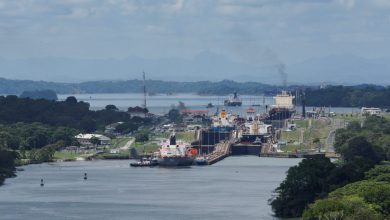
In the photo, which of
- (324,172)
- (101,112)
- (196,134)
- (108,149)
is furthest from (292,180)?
(101,112)

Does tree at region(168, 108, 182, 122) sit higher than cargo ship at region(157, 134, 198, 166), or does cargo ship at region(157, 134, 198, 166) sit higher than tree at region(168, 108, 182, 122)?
tree at region(168, 108, 182, 122)

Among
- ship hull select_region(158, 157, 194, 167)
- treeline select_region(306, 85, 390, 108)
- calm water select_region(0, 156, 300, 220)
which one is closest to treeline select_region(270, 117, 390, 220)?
calm water select_region(0, 156, 300, 220)

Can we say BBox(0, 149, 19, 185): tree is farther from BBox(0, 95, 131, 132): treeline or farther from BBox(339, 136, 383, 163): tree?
BBox(0, 95, 131, 132): treeline

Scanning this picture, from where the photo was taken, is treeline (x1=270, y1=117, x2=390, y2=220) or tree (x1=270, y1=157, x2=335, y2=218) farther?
tree (x1=270, y1=157, x2=335, y2=218)

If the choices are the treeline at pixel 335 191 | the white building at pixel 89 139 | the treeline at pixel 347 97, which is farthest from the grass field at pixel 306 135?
the treeline at pixel 347 97

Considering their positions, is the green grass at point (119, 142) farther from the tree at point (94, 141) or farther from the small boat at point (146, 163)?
the small boat at point (146, 163)

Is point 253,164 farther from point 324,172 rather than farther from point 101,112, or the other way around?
point 101,112
